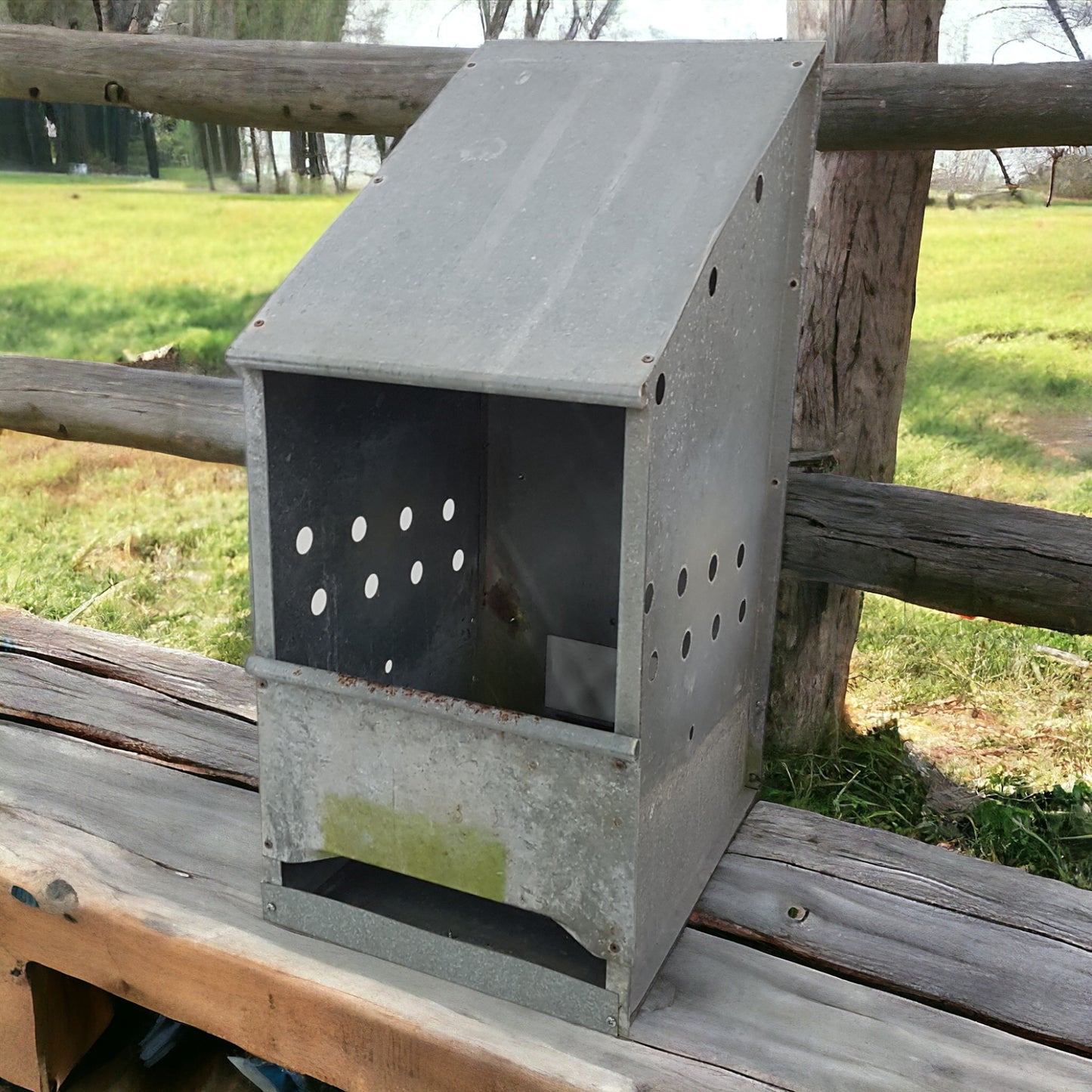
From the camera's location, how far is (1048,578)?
1.85m

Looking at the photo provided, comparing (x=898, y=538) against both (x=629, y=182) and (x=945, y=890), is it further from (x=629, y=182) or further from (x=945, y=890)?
(x=629, y=182)

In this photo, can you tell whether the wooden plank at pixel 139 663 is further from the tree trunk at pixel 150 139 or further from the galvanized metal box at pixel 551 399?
the tree trunk at pixel 150 139

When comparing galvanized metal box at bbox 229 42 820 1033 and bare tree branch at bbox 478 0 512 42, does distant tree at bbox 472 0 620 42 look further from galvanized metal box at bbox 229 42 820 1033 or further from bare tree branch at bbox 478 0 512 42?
galvanized metal box at bbox 229 42 820 1033

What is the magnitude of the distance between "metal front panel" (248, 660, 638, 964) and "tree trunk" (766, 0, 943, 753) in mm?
1262

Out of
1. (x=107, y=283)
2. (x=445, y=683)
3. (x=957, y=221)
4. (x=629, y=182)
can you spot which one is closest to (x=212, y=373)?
(x=107, y=283)

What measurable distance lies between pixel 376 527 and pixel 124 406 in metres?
1.36

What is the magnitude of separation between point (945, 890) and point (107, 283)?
6047 millimetres

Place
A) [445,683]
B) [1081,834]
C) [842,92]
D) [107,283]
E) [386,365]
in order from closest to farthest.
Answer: [386,365] < [445,683] < [842,92] < [1081,834] < [107,283]

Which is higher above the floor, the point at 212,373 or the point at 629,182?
the point at 629,182

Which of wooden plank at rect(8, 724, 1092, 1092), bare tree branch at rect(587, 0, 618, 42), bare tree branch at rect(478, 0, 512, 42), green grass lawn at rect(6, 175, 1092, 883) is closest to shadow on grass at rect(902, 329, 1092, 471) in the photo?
green grass lawn at rect(6, 175, 1092, 883)

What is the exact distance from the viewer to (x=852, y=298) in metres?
2.38

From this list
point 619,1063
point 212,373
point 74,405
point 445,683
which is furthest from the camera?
point 212,373

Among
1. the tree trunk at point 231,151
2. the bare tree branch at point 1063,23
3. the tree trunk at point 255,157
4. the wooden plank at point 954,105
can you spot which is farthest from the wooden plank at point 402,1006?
the bare tree branch at point 1063,23

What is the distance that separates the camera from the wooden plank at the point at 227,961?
1.18 meters
